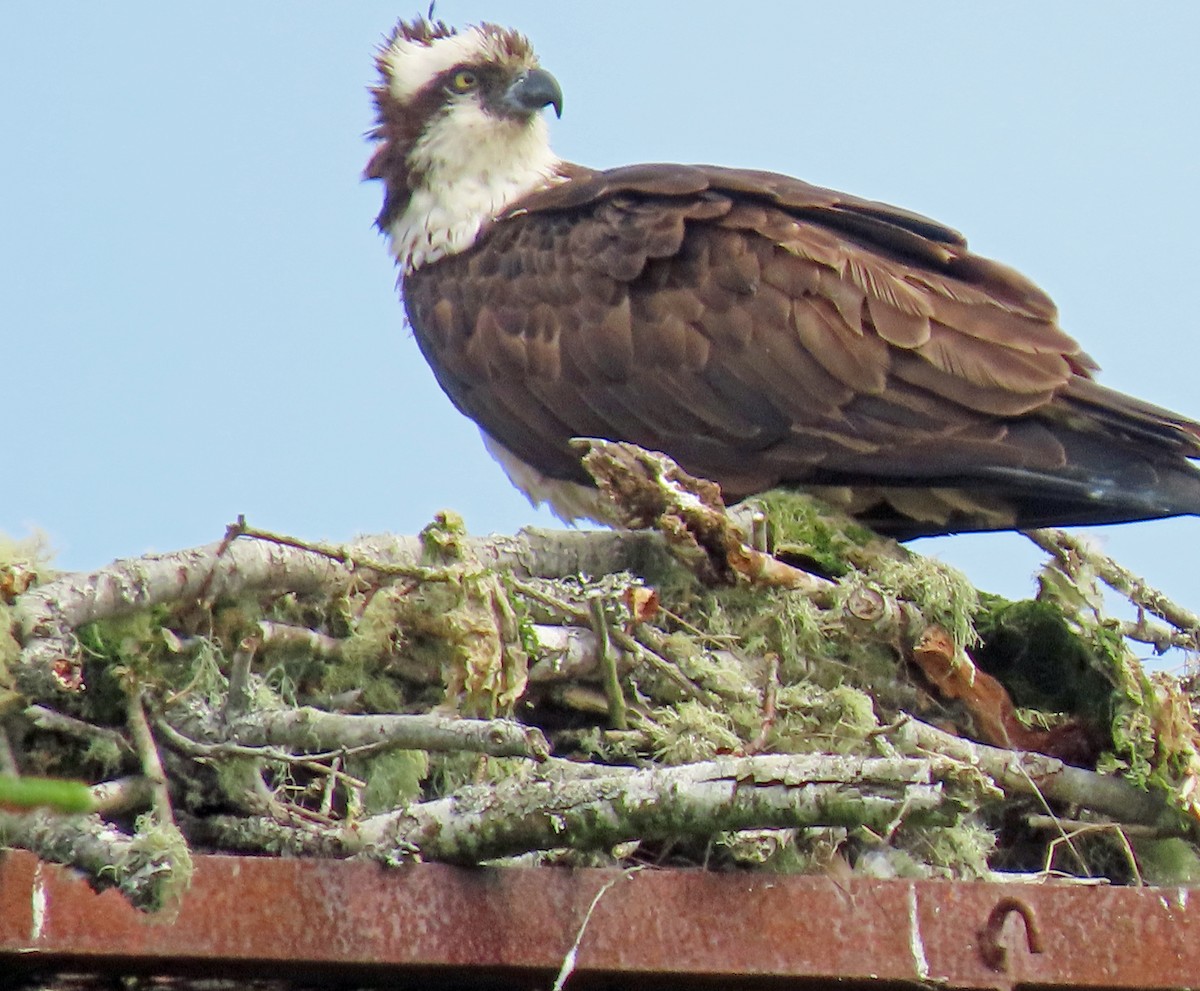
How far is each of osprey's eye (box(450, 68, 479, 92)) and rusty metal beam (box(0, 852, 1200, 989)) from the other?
11.6 ft

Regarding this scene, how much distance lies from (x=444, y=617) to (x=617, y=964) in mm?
890

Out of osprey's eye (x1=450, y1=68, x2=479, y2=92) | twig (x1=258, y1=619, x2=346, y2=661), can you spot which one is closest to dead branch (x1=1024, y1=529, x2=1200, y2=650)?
twig (x1=258, y1=619, x2=346, y2=661)

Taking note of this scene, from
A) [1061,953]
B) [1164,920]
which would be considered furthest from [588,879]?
[1164,920]

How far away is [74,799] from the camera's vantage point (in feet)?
2.85

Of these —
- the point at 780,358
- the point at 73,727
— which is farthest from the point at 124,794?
the point at 780,358

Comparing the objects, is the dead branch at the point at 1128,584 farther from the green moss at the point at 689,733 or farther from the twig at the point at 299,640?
the twig at the point at 299,640

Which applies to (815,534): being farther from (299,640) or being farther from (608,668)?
(299,640)

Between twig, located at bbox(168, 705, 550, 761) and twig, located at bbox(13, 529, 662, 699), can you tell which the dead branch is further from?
twig, located at bbox(168, 705, 550, 761)

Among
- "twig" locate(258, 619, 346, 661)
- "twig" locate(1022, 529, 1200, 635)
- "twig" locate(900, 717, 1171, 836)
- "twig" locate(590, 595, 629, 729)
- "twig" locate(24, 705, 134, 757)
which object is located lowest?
"twig" locate(900, 717, 1171, 836)

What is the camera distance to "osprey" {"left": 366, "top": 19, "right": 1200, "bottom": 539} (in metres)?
4.12

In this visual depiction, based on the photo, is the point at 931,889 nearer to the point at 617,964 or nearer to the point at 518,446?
the point at 617,964

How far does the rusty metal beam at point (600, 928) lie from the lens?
86.1 inches

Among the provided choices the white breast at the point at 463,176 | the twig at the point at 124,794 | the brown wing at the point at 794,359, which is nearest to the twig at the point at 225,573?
the twig at the point at 124,794

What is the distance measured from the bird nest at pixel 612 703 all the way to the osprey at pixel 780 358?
0.21 m
